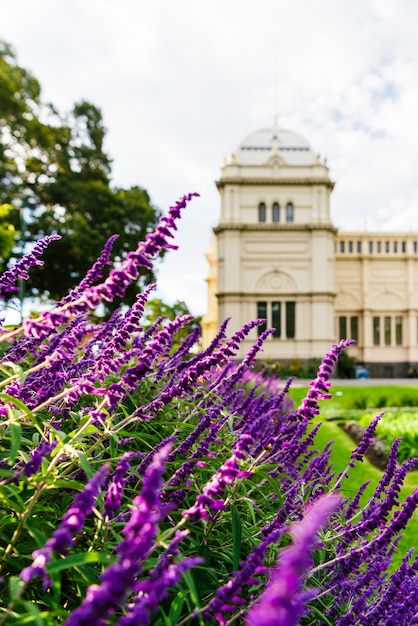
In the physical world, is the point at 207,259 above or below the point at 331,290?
above

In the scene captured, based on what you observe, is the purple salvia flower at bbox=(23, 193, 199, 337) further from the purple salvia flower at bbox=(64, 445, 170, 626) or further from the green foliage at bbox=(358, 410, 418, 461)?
the green foliage at bbox=(358, 410, 418, 461)

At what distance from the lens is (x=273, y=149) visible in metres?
34.3

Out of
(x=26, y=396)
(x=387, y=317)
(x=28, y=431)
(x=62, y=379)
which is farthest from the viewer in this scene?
(x=387, y=317)

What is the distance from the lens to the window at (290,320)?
33.4 m

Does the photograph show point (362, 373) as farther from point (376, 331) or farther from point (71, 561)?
point (71, 561)

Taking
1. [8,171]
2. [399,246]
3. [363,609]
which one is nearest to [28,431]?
[363,609]

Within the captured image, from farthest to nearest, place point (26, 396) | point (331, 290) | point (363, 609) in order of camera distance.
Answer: point (331, 290), point (26, 396), point (363, 609)

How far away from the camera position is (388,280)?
3841 cm

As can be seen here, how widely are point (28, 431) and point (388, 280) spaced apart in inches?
1564

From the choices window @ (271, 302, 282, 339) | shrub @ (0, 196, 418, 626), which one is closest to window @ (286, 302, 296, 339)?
window @ (271, 302, 282, 339)

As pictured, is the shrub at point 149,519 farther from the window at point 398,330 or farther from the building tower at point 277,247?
the window at point 398,330

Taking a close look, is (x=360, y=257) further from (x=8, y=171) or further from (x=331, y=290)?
(x=8, y=171)

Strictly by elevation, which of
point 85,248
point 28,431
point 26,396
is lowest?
point 28,431

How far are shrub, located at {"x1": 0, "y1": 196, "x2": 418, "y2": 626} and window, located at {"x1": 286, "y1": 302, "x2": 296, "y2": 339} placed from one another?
3147cm
